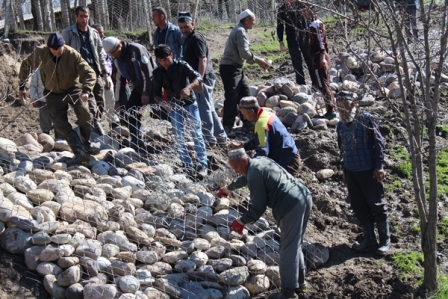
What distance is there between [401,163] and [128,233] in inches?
159

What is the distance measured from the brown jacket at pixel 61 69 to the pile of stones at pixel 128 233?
32.4 inches

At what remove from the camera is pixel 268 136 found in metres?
6.91

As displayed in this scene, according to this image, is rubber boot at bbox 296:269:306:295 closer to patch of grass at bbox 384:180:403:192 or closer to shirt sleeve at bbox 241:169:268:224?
shirt sleeve at bbox 241:169:268:224

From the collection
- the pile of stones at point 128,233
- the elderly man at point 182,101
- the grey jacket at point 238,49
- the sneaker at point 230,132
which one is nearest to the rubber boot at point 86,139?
the pile of stones at point 128,233

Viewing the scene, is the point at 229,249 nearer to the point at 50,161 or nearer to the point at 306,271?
the point at 306,271

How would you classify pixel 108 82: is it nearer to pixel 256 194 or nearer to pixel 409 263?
pixel 256 194

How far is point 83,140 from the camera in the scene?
816cm

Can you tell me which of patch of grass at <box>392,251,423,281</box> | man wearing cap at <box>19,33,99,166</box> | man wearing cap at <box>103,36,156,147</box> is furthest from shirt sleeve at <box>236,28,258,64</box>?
patch of grass at <box>392,251,423,281</box>

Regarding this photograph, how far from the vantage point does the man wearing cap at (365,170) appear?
22.2 ft

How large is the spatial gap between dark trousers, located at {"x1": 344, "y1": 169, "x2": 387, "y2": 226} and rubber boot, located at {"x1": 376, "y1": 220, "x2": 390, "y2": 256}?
0.06 meters

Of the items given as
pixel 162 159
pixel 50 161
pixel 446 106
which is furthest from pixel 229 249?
pixel 446 106

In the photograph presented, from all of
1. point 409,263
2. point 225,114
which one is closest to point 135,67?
point 225,114

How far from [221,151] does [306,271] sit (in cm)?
227

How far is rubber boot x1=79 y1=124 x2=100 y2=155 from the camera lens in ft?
26.6
